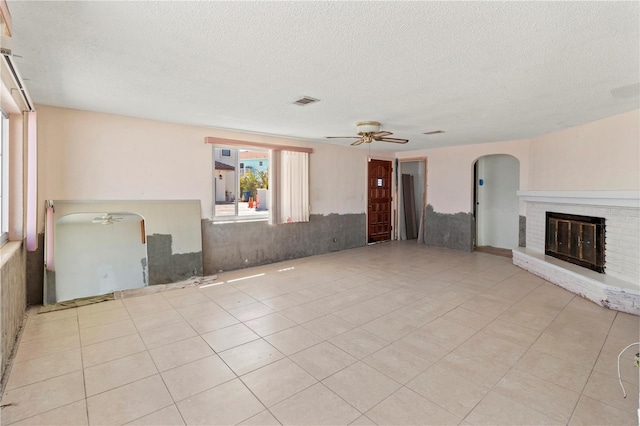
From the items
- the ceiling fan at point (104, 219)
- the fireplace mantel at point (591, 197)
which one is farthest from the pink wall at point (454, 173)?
the ceiling fan at point (104, 219)

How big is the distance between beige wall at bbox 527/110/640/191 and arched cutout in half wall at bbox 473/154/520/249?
4.36ft

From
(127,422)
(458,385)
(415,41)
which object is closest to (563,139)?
(415,41)

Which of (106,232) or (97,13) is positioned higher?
(97,13)

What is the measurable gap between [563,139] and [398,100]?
11.5ft

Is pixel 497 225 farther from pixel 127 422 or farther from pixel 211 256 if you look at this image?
pixel 127 422

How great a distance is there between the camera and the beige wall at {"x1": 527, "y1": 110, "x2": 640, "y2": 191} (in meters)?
3.83

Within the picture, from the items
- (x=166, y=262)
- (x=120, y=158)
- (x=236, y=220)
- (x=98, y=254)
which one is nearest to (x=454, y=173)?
(x=236, y=220)

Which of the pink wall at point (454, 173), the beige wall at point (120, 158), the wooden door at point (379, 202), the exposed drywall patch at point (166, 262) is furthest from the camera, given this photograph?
the wooden door at point (379, 202)

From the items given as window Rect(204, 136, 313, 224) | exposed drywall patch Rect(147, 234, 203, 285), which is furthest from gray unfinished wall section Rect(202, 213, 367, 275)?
exposed drywall patch Rect(147, 234, 203, 285)

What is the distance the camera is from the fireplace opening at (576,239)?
4.23 m

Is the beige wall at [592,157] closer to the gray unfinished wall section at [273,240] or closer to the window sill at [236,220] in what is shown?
the gray unfinished wall section at [273,240]

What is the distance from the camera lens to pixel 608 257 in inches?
160

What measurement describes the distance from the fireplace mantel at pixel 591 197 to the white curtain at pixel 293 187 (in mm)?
4310

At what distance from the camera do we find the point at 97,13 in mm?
1801
